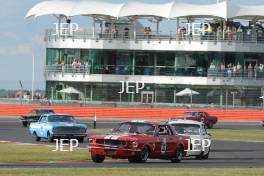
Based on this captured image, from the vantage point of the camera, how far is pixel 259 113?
79.6 metres

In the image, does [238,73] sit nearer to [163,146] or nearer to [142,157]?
[163,146]

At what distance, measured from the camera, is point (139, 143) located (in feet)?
92.4

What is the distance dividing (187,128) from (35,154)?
A: 223 inches

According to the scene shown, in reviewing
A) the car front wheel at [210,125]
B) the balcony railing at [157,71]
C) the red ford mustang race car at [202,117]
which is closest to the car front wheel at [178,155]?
the red ford mustang race car at [202,117]

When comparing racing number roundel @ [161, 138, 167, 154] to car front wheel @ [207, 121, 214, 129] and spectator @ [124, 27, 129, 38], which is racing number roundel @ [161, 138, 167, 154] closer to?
car front wheel @ [207, 121, 214, 129]

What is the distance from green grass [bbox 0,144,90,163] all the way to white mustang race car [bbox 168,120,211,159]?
3511 millimetres

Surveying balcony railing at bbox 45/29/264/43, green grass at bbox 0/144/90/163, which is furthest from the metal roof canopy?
green grass at bbox 0/144/90/163

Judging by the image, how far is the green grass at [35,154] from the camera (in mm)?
29312

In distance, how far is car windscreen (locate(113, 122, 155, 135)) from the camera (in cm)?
2919

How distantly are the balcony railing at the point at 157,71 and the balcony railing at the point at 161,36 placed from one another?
296 cm
